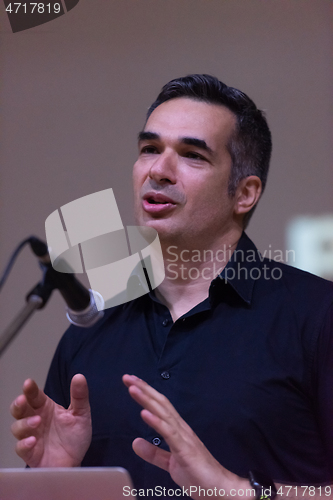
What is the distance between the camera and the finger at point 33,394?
3.80ft

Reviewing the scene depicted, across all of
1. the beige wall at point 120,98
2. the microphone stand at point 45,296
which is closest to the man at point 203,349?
the beige wall at point 120,98

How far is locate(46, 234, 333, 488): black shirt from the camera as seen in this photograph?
4.13 feet

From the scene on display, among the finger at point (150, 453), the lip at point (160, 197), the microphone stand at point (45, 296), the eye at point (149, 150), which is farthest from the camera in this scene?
the eye at point (149, 150)

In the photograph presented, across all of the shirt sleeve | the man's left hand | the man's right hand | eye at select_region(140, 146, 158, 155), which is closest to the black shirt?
the shirt sleeve

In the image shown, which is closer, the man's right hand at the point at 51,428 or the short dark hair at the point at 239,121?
the man's right hand at the point at 51,428

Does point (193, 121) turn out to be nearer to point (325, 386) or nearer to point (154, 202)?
point (154, 202)

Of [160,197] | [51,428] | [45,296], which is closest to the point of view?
[45,296]

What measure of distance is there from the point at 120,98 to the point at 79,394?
1129mm

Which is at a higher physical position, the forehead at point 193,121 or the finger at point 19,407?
the forehead at point 193,121

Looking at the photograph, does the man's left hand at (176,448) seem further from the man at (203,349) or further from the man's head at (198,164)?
the man's head at (198,164)

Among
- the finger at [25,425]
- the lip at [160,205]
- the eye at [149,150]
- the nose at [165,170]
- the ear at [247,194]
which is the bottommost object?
the finger at [25,425]

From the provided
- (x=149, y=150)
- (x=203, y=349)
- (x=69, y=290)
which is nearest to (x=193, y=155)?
(x=149, y=150)

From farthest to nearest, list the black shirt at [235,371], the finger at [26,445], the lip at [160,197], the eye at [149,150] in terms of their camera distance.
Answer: the eye at [149,150], the lip at [160,197], the black shirt at [235,371], the finger at [26,445]

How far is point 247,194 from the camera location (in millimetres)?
1675
